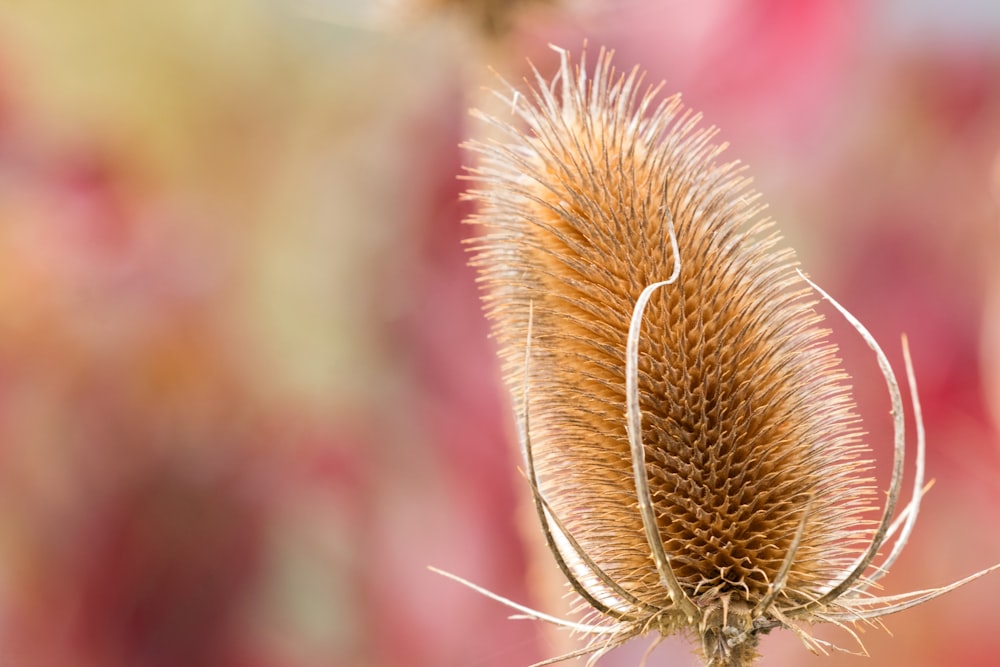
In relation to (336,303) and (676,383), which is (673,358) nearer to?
(676,383)

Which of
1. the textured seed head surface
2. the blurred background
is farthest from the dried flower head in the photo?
the blurred background

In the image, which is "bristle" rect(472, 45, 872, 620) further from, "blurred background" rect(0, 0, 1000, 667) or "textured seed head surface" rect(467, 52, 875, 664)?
"blurred background" rect(0, 0, 1000, 667)

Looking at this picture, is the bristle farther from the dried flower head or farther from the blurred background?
the blurred background

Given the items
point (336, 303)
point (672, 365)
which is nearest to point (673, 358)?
point (672, 365)

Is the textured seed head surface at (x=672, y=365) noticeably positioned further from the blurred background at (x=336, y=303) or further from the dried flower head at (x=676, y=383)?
the blurred background at (x=336, y=303)

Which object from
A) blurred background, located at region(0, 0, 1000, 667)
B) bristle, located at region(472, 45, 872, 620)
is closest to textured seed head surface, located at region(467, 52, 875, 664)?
bristle, located at region(472, 45, 872, 620)

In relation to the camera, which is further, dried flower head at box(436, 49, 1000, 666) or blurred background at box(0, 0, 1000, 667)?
blurred background at box(0, 0, 1000, 667)

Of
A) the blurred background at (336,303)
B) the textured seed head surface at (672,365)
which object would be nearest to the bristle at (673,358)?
the textured seed head surface at (672,365)
